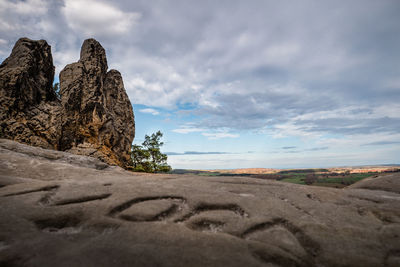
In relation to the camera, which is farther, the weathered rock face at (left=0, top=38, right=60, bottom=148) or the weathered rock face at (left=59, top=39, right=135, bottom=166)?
the weathered rock face at (left=59, top=39, right=135, bottom=166)

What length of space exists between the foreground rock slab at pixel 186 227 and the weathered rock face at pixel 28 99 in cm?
1665

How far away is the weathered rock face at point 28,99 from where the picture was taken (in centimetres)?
Answer: 1867

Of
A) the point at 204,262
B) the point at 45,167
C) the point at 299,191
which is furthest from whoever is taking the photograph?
the point at 45,167

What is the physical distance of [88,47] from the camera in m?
29.0

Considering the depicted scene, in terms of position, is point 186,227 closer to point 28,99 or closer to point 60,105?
point 28,99

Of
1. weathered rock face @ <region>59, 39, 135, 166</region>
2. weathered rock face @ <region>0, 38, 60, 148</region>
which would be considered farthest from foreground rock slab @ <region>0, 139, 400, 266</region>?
weathered rock face @ <region>59, 39, 135, 166</region>

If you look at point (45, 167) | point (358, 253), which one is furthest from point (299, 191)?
point (45, 167)

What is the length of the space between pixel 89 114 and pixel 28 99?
6.09 metres

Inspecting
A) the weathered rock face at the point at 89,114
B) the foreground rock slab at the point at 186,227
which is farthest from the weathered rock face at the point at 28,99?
the foreground rock slab at the point at 186,227

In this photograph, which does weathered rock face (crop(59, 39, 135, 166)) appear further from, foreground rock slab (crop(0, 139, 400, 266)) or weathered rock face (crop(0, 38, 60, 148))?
foreground rock slab (crop(0, 139, 400, 266))

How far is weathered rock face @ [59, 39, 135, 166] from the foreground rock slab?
19505 millimetres

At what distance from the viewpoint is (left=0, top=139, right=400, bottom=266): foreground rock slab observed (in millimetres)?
3104

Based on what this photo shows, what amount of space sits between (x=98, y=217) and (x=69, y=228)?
495mm

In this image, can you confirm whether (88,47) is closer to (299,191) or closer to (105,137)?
(105,137)
